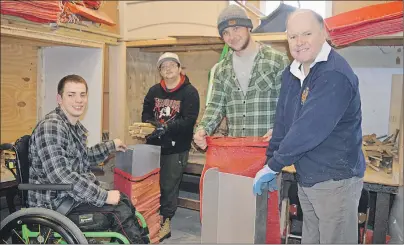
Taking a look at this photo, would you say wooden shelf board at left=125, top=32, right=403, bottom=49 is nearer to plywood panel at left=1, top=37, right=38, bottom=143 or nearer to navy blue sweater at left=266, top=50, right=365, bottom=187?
plywood panel at left=1, top=37, right=38, bottom=143

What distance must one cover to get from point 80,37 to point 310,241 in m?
1.86

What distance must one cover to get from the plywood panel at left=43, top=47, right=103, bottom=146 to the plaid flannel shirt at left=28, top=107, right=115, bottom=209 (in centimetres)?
87

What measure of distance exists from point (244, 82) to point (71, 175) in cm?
97

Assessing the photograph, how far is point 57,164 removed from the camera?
64.2 inches

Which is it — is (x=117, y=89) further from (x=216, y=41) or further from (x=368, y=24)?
(x=368, y=24)

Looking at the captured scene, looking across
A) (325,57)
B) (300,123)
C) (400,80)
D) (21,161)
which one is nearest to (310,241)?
(300,123)

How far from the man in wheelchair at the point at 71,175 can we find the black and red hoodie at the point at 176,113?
735 millimetres

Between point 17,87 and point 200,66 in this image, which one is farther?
point 200,66

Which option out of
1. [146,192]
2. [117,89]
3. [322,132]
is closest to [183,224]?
[146,192]

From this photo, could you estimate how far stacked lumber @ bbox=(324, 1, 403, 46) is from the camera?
2152 mm

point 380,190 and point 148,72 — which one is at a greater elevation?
point 148,72

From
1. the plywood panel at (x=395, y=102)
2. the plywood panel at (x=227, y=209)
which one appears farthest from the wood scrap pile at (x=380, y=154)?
the plywood panel at (x=227, y=209)

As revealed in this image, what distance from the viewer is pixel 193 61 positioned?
3.29m

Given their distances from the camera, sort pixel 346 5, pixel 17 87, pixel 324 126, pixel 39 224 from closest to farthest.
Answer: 1. pixel 324 126
2. pixel 39 224
3. pixel 17 87
4. pixel 346 5
